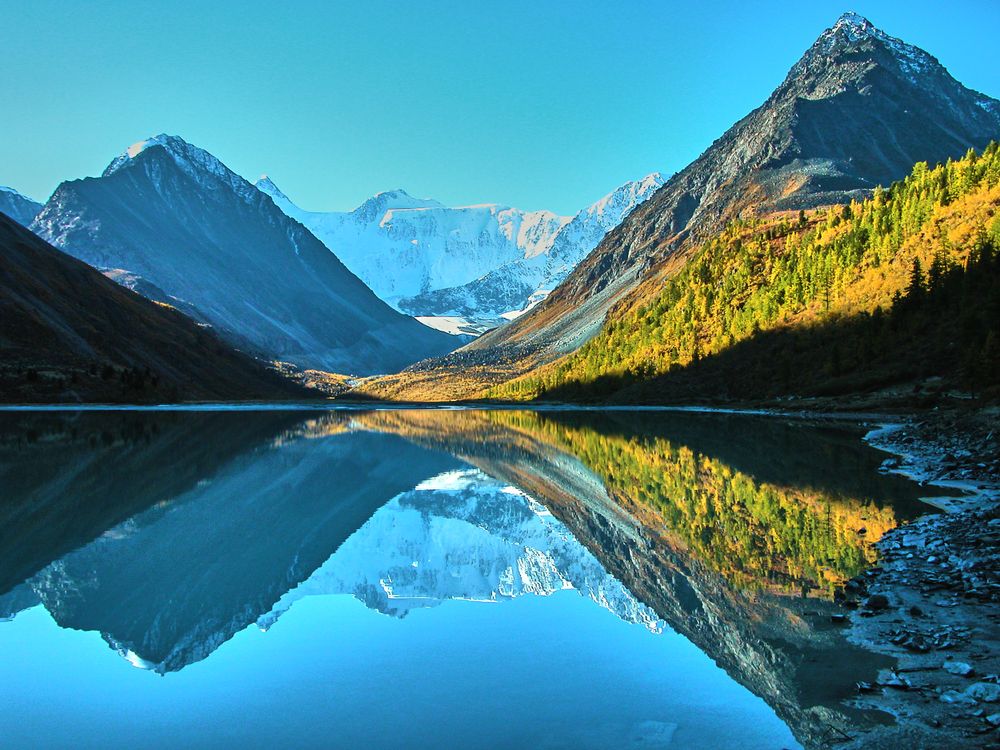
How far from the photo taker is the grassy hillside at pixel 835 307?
83.8 metres

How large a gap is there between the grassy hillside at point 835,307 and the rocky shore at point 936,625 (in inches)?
1673

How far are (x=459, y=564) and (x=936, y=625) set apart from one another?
13360 mm

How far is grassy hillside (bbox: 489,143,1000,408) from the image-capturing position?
83750 mm

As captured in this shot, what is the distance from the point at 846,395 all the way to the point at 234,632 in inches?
3417

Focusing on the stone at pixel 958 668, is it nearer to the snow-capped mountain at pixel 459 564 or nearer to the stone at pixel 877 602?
the stone at pixel 877 602

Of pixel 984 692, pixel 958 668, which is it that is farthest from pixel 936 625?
pixel 984 692

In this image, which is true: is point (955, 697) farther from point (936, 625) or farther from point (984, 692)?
point (936, 625)

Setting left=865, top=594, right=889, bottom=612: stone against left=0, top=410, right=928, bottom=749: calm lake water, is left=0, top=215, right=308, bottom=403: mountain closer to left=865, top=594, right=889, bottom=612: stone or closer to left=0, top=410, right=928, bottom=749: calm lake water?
left=0, top=410, right=928, bottom=749: calm lake water

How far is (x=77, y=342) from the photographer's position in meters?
146

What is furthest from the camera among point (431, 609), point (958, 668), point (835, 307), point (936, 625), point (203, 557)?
point (835, 307)

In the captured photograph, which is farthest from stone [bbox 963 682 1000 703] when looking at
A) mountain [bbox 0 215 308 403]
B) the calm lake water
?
mountain [bbox 0 215 308 403]

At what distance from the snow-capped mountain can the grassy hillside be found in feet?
150

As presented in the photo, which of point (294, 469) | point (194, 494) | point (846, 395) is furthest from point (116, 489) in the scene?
point (846, 395)

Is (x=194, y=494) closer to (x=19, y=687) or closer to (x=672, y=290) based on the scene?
(x=19, y=687)
